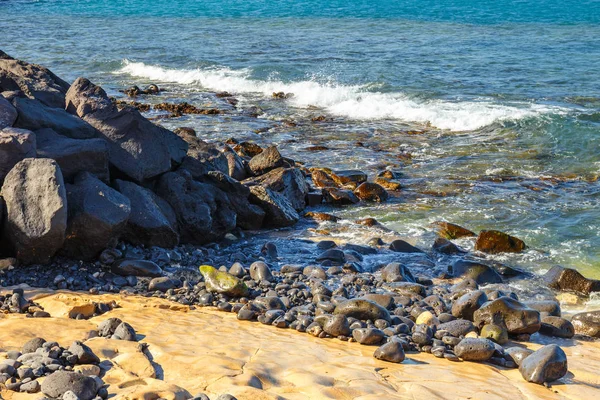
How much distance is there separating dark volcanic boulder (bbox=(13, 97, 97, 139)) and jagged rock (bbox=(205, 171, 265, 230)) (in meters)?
2.12

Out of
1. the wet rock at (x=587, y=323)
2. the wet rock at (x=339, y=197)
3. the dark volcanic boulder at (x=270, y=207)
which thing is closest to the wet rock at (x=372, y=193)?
the wet rock at (x=339, y=197)

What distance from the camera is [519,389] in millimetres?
6430

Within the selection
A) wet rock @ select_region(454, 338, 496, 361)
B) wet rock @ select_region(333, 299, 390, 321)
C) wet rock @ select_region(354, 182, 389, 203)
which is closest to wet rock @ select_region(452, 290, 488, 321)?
wet rock @ select_region(333, 299, 390, 321)

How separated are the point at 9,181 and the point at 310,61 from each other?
→ 2242 centimetres

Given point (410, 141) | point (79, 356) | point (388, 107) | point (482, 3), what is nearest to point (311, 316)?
point (79, 356)

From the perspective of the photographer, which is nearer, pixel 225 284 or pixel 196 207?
pixel 225 284

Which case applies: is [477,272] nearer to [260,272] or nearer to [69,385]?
[260,272]

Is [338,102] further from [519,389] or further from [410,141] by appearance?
[519,389]

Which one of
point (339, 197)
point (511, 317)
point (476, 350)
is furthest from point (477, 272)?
point (339, 197)

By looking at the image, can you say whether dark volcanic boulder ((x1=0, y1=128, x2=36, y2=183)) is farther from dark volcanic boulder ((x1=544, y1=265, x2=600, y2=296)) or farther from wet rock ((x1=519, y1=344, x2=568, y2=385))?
dark volcanic boulder ((x1=544, y1=265, x2=600, y2=296))

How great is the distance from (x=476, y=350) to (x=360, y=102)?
16.5 meters

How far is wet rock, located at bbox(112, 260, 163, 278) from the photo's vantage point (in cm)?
900

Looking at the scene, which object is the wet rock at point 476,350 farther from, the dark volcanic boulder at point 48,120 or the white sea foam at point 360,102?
the white sea foam at point 360,102

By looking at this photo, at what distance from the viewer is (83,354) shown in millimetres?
5820
